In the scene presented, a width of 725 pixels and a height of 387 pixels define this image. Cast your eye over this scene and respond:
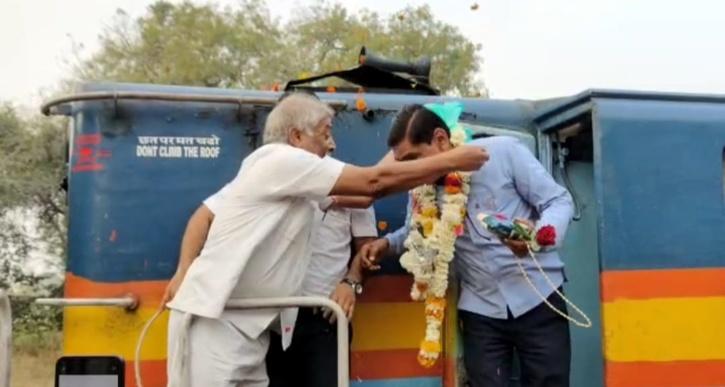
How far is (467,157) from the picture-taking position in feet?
9.97

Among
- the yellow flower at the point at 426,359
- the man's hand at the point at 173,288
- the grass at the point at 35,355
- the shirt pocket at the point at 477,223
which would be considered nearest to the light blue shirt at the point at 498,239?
the shirt pocket at the point at 477,223

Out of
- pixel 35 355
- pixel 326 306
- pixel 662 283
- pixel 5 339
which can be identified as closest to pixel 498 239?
pixel 662 283

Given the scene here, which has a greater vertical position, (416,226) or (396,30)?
(396,30)

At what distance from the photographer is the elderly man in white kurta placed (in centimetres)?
290

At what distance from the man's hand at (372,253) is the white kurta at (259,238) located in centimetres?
40

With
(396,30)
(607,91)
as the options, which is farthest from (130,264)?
(396,30)

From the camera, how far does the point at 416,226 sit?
3.44m

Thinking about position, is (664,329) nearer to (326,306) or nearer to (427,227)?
(427,227)

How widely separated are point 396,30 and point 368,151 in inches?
655

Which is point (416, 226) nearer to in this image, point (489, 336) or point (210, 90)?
point (489, 336)

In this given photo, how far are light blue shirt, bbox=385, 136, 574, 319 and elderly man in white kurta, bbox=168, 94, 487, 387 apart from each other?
395 mm

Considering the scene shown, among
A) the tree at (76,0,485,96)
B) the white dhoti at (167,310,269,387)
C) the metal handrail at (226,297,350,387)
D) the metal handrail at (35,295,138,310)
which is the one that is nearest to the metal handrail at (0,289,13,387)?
the metal handrail at (35,295,138,310)

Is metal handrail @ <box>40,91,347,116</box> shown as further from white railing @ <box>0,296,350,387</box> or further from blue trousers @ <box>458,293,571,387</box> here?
blue trousers @ <box>458,293,571,387</box>

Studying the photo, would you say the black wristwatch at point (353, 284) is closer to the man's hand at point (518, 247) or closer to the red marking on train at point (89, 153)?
the man's hand at point (518, 247)
